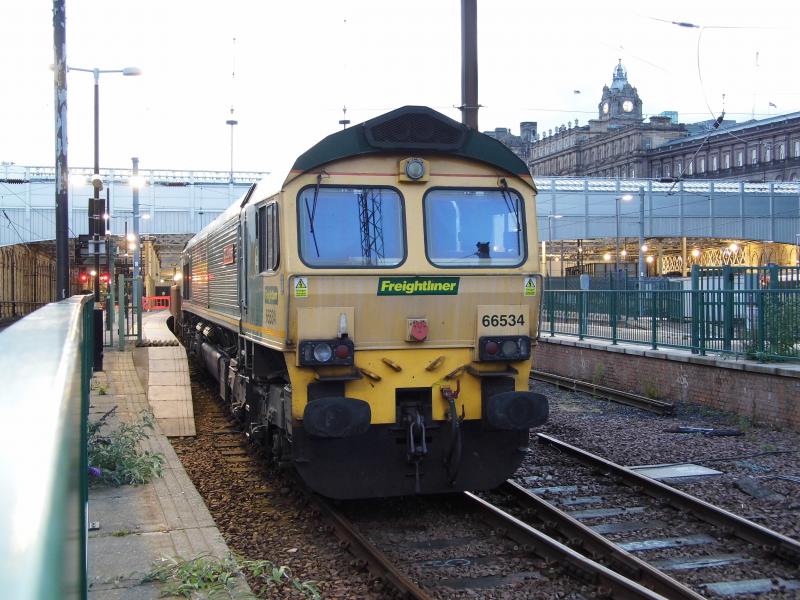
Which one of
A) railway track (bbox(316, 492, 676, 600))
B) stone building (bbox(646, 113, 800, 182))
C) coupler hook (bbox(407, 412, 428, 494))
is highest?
stone building (bbox(646, 113, 800, 182))

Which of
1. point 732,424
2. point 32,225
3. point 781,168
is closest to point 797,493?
point 732,424

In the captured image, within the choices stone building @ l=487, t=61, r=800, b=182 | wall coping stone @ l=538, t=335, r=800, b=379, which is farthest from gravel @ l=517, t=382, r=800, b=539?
stone building @ l=487, t=61, r=800, b=182

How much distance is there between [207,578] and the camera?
A: 5.18m

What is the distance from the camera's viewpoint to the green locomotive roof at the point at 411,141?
754cm

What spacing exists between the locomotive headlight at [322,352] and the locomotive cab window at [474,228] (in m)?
1.32

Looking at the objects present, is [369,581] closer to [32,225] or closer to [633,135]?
[32,225]

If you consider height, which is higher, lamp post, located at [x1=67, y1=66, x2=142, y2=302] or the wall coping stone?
lamp post, located at [x1=67, y1=66, x2=142, y2=302]

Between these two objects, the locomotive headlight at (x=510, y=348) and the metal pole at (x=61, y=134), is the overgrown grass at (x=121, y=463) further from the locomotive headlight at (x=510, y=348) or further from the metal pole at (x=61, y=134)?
the metal pole at (x=61, y=134)

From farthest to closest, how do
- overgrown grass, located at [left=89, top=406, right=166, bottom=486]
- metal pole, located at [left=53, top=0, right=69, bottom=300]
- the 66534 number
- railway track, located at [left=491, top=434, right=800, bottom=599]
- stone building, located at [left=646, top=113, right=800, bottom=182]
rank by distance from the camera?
stone building, located at [left=646, top=113, right=800, bottom=182] → metal pole, located at [left=53, top=0, right=69, bottom=300] → overgrown grass, located at [left=89, top=406, right=166, bottom=486] → the 66534 number → railway track, located at [left=491, top=434, right=800, bottom=599]

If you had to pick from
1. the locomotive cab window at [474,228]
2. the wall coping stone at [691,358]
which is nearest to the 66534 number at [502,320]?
the locomotive cab window at [474,228]

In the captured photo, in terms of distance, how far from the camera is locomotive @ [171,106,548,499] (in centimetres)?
735

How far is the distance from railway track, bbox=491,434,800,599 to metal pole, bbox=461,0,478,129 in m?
6.64

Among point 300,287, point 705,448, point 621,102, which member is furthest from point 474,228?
point 621,102

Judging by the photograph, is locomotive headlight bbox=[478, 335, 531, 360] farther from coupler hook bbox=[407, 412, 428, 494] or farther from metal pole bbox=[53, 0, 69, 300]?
A: metal pole bbox=[53, 0, 69, 300]
